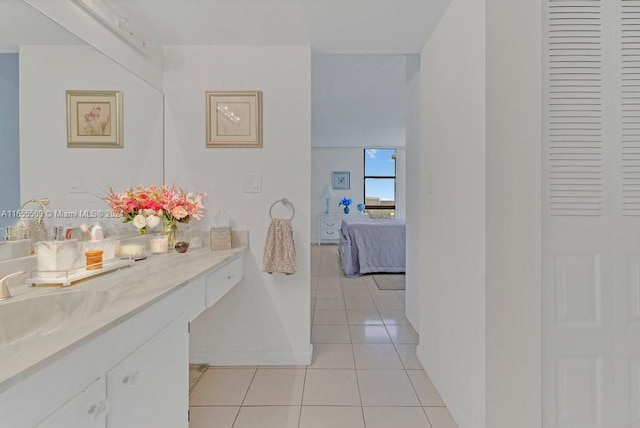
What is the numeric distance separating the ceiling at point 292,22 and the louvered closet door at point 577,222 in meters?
0.72

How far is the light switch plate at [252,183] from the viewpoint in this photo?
219cm

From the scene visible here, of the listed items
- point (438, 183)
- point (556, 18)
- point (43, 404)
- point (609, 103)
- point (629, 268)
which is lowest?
point (43, 404)

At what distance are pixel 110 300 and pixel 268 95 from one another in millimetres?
1629

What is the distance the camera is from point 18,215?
4.04 ft

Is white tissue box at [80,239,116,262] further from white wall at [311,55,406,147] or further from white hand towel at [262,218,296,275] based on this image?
white wall at [311,55,406,147]

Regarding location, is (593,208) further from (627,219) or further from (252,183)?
(252,183)

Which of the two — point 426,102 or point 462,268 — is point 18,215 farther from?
point 426,102

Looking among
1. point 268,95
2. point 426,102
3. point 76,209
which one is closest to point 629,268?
point 426,102

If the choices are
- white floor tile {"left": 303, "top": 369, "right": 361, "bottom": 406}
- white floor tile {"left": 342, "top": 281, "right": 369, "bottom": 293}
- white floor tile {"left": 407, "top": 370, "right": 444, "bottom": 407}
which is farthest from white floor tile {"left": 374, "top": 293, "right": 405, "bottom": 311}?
white floor tile {"left": 303, "top": 369, "right": 361, "bottom": 406}

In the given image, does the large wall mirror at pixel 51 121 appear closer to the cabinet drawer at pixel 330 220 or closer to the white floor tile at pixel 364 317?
the white floor tile at pixel 364 317

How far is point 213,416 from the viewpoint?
5.54 feet

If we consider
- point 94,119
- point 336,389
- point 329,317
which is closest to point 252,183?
point 94,119

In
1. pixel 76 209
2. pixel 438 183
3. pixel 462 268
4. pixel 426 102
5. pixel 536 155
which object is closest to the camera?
pixel 536 155

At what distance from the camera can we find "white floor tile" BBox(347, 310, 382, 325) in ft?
9.81
